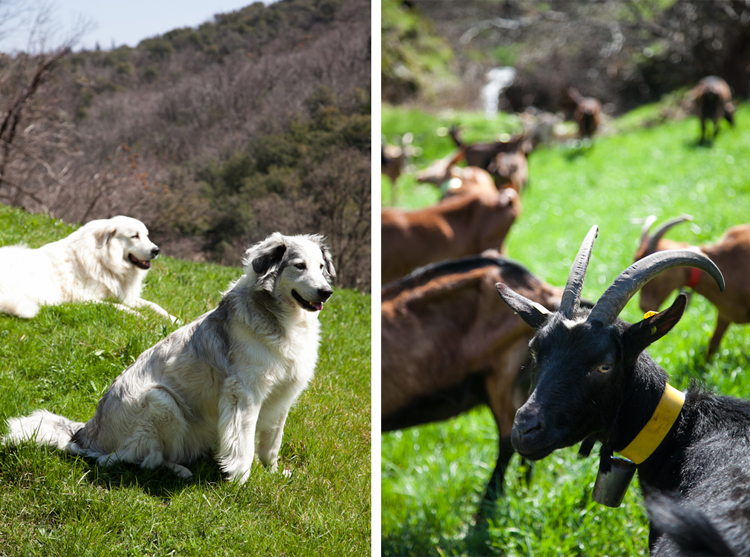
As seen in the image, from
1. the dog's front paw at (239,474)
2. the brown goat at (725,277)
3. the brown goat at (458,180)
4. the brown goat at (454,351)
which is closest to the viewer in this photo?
the dog's front paw at (239,474)

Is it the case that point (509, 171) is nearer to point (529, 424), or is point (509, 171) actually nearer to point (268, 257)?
point (268, 257)

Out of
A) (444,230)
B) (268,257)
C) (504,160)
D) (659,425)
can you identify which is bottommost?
(504,160)

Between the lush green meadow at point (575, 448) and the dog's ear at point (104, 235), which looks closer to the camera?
the dog's ear at point (104, 235)

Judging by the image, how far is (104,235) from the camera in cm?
275

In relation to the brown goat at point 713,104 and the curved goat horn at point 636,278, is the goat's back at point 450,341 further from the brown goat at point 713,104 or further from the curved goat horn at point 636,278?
the brown goat at point 713,104

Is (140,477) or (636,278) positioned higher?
(636,278)

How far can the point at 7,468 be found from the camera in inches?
94.0

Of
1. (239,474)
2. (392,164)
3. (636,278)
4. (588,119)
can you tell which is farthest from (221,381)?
(588,119)

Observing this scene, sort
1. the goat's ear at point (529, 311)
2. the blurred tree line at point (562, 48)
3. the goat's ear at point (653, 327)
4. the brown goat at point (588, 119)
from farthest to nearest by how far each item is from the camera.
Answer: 1. the brown goat at point (588, 119)
2. the blurred tree line at point (562, 48)
3. the goat's ear at point (529, 311)
4. the goat's ear at point (653, 327)

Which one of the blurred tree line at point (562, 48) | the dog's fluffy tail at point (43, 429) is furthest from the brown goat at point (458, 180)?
the blurred tree line at point (562, 48)

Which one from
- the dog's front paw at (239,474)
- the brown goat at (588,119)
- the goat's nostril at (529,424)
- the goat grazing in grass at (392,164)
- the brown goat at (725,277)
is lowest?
the brown goat at (588,119)

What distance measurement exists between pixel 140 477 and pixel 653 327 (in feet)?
7.49

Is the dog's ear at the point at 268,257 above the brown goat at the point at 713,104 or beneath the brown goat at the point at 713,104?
above

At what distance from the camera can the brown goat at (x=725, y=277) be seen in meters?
4.14
